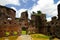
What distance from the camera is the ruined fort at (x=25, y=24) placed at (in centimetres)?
3983

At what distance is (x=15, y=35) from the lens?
40531 millimetres

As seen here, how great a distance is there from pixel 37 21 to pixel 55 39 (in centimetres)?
2625

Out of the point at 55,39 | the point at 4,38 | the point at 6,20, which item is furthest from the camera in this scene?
the point at 6,20

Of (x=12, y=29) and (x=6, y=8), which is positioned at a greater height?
(x=6, y=8)

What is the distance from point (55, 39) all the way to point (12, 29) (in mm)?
12442

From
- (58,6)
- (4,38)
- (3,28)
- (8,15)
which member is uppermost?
(58,6)

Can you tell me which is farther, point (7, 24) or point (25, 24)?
point (25, 24)

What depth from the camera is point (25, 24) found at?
56438 millimetres

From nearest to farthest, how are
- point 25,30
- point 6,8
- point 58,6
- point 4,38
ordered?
point 4,38
point 6,8
point 58,6
point 25,30

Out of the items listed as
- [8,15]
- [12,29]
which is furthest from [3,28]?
[8,15]

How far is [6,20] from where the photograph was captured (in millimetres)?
43094

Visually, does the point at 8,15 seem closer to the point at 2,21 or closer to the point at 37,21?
the point at 2,21

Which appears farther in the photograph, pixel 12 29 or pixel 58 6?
pixel 58 6

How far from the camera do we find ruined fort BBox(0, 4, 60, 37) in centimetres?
3983
